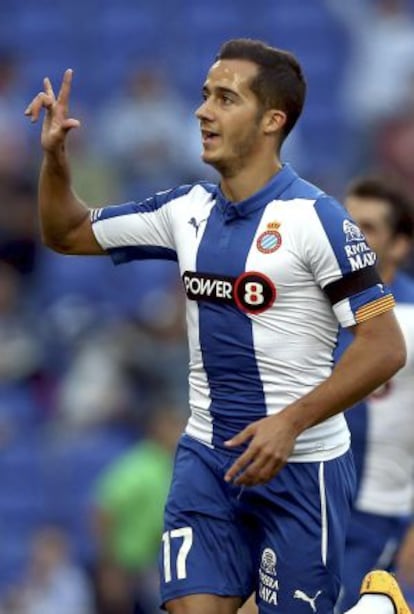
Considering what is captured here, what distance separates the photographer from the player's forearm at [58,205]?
6.49 metres

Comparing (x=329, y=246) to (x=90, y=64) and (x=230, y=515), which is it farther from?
(x=90, y=64)

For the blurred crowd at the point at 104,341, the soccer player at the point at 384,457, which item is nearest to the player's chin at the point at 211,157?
the soccer player at the point at 384,457

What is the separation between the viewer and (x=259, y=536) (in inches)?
250

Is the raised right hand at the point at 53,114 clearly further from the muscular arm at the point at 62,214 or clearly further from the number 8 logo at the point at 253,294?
the number 8 logo at the point at 253,294

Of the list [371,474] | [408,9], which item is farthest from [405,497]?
[408,9]

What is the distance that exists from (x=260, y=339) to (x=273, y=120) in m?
0.74

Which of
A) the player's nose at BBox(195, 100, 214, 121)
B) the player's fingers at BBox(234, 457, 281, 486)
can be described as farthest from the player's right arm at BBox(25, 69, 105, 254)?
the player's fingers at BBox(234, 457, 281, 486)

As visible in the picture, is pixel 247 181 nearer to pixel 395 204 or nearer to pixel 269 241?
pixel 269 241

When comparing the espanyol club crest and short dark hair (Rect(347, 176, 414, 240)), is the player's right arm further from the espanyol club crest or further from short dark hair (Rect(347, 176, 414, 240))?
short dark hair (Rect(347, 176, 414, 240))

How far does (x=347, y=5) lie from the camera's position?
1597 centimetres

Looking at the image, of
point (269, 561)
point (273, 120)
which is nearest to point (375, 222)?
point (273, 120)

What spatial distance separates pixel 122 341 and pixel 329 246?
6.51 meters

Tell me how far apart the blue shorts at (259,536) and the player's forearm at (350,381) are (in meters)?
0.36

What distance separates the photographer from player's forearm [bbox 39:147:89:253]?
21.3 ft
